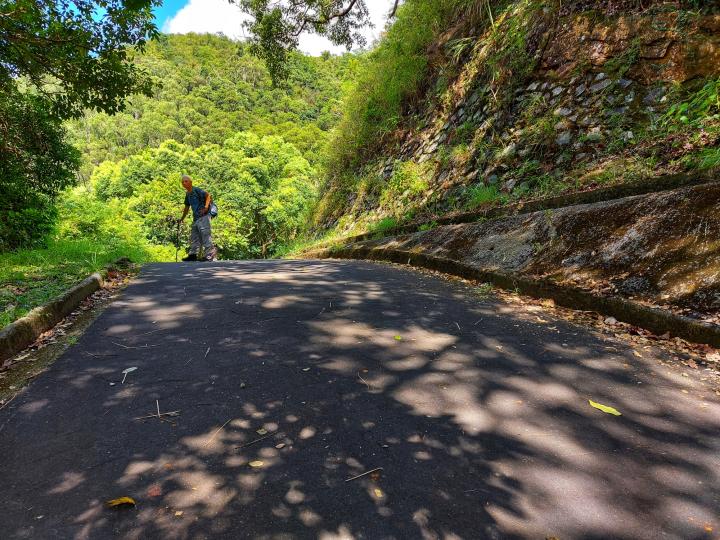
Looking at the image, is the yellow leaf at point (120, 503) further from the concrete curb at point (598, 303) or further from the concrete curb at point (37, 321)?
the concrete curb at point (598, 303)

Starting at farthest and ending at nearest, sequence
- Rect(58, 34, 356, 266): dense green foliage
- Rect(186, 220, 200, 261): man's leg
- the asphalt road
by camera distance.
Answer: Rect(58, 34, 356, 266): dense green foliage, Rect(186, 220, 200, 261): man's leg, the asphalt road

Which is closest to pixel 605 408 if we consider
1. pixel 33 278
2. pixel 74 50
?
pixel 33 278

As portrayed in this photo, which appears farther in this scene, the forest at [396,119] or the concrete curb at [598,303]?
the forest at [396,119]

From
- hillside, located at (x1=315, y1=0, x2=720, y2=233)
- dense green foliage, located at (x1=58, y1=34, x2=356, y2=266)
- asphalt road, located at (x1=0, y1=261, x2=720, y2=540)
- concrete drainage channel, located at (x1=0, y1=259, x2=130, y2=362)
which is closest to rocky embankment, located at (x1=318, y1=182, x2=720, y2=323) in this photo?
asphalt road, located at (x1=0, y1=261, x2=720, y2=540)

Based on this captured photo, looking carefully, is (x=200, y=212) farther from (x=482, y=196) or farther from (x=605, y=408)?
(x=605, y=408)

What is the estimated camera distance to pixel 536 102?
7.78 metres

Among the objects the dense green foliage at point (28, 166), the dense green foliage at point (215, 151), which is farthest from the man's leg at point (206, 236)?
the dense green foliage at point (28, 166)

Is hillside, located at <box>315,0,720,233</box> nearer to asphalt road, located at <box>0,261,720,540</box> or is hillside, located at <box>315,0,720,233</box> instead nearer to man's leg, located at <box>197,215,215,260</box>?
asphalt road, located at <box>0,261,720,540</box>

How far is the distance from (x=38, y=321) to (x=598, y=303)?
15.8 ft

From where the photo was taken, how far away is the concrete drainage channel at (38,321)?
291 centimetres

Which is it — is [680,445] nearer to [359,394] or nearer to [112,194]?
[359,394]

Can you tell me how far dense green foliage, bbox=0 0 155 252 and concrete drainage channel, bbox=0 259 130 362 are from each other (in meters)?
3.31

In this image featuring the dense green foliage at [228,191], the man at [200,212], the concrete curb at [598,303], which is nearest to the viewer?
the concrete curb at [598,303]

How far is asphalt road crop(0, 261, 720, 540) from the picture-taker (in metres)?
1.49
